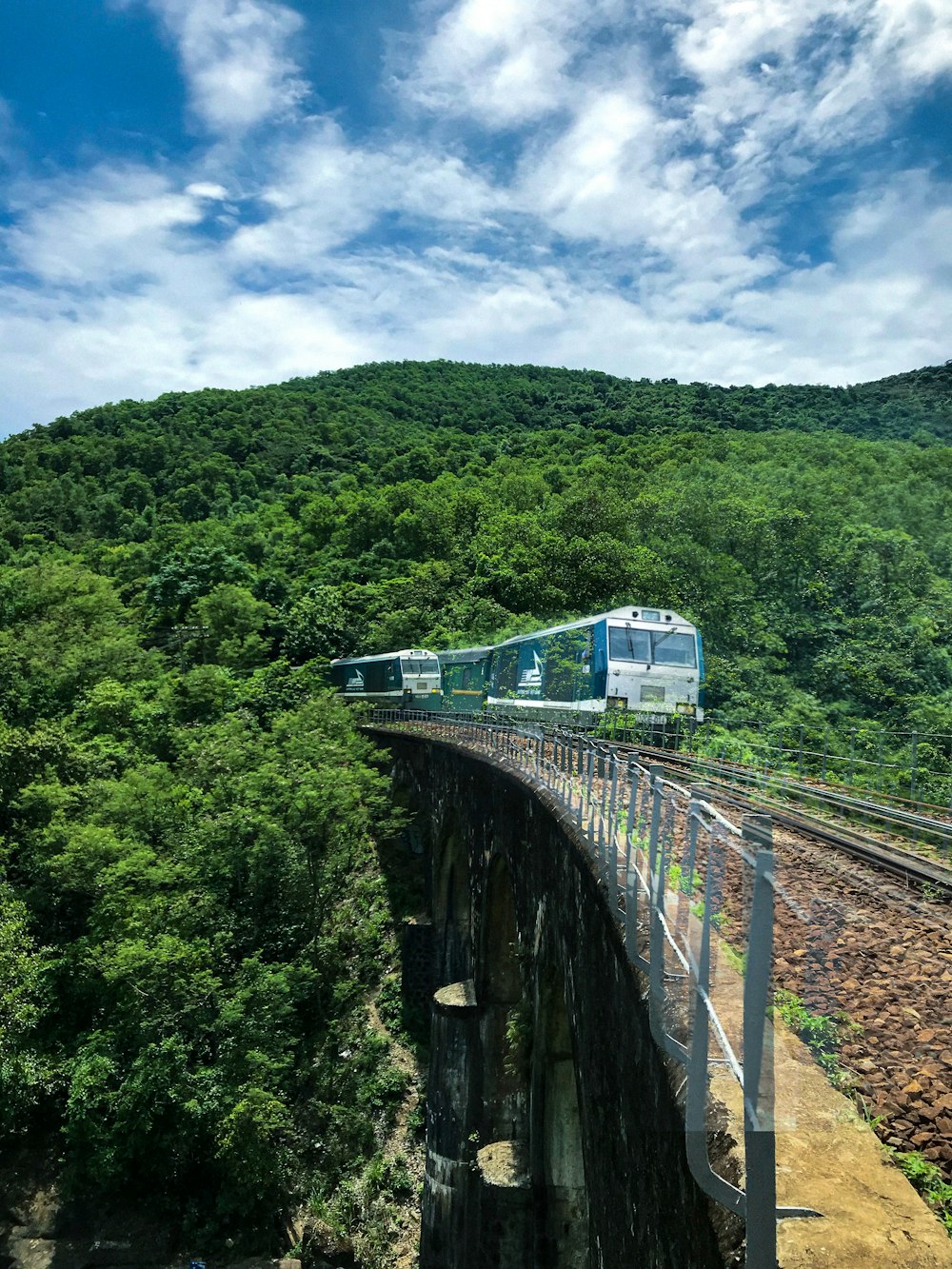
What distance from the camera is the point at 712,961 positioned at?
336cm

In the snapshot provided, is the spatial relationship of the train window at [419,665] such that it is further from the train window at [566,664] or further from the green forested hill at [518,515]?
the train window at [566,664]

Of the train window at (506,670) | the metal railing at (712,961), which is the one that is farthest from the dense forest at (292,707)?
the metal railing at (712,961)

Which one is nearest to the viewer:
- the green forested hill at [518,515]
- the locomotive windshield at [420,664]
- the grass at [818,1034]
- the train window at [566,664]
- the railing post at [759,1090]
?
the railing post at [759,1090]

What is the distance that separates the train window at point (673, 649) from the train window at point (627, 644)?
0.19m

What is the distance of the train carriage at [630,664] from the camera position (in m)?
20.1

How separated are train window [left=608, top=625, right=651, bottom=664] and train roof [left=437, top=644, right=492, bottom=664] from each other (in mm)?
8684

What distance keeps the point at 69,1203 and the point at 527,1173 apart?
12180 mm

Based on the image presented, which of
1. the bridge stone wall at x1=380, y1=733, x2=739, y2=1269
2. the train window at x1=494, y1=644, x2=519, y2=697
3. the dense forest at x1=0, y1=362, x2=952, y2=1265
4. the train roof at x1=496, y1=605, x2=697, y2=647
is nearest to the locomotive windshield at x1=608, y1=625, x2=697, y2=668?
the train roof at x1=496, y1=605, x2=697, y2=647

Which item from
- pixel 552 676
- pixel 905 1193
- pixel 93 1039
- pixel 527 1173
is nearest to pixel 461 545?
pixel 552 676

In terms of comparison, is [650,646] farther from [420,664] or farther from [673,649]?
[420,664]

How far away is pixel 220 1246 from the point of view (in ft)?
58.4

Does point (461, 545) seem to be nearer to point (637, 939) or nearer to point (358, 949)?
point (358, 949)

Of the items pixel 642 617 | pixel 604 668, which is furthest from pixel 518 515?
pixel 604 668

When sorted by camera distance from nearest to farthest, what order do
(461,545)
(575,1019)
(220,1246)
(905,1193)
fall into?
1. (905,1193)
2. (575,1019)
3. (220,1246)
4. (461,545)
